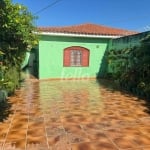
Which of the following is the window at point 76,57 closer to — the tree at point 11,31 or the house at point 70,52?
the house at point 70,52

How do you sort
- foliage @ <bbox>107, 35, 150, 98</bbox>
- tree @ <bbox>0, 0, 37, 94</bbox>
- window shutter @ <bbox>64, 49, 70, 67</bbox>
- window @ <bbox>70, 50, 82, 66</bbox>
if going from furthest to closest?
window @ <bbox>70, 50, 82, 66</bbox> → window shutter @ <bbox>64, 49, 70, 67</bbox> → foliage @ <bbox>107, 35, 150, 98</bbox> → tree @ <bbox>0, 0, 37, 94</bbox>

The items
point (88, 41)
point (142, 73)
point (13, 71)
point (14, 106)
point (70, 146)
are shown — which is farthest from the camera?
point (88, 41)

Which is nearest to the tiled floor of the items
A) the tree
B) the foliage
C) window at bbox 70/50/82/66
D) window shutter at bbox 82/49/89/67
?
the foliage

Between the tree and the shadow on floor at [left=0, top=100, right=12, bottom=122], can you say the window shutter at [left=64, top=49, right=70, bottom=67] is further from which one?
the tree

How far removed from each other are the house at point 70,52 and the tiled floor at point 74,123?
7.43 m

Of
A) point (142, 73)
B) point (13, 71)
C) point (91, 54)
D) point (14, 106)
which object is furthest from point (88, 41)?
point (14, 106)

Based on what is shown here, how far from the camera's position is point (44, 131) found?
629cm

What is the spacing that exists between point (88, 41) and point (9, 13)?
13158 millimetres

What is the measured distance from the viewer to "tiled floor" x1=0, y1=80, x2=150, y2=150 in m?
5.50

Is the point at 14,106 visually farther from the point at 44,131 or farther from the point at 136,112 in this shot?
the point at 136,112

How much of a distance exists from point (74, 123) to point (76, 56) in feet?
40.4

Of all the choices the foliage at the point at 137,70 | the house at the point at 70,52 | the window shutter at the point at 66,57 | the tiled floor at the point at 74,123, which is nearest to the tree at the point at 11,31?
the tiled floor at the point at 74,123

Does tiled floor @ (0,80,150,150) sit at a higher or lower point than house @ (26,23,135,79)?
lower

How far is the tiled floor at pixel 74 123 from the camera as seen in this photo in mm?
5496
